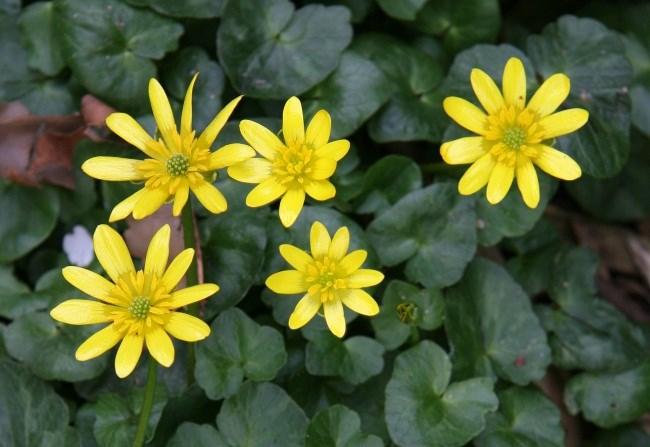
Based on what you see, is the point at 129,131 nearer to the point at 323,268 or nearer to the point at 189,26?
the point at 323,268

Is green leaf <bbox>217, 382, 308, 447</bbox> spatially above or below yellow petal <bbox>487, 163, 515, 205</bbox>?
below

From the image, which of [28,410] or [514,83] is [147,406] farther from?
[514,83]

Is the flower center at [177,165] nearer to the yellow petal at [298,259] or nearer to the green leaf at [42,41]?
Answer: the yellow petal at [298,259]

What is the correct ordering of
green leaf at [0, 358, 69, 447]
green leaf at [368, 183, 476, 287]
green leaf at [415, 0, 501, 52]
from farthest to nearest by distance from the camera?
1. green leaf at [415, 0, 501, 52]
2. green leaf at [368, 183, 476, 287]
3. green leaf at [0, 358, 69, 447]

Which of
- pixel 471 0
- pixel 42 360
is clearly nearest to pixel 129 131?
pixel 42 360

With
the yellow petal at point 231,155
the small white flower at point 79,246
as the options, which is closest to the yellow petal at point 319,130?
the yellow petal at point 231,155

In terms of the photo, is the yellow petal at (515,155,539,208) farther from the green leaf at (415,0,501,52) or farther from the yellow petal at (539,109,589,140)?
the green leaf at (415,0,501,52)

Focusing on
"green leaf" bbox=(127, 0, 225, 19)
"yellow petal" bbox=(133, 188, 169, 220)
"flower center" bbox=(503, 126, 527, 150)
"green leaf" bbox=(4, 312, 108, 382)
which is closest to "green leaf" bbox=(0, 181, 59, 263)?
"green leaf" bbox=(4, 312, 108, 382)
